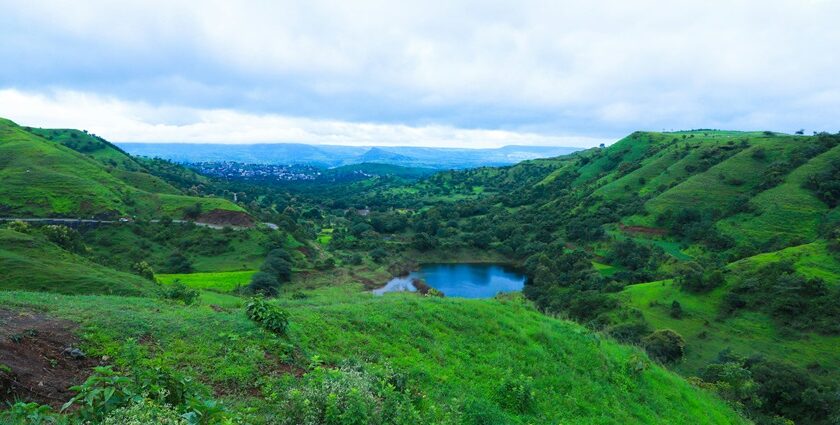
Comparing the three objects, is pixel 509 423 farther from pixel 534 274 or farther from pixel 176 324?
pixel 534 274

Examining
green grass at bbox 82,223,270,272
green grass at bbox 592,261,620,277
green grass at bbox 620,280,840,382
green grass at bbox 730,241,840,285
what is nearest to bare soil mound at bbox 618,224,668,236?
green grass at bbox 592,261,620,277

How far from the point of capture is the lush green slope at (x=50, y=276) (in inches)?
845

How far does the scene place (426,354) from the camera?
45.9ft

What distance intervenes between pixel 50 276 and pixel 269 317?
18.5 meters

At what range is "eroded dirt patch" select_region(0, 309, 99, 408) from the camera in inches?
307

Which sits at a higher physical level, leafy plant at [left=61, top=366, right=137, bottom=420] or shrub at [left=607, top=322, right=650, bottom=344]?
leafy plant at [left=61, top=366, right=137, bottom=420]

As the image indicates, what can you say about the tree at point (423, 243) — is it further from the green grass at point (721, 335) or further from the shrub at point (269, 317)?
the shrub at point (269, 317)

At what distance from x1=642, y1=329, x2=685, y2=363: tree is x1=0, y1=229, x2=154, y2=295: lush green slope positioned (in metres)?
38.8

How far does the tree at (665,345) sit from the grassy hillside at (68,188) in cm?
7188

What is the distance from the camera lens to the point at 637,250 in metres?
72.1

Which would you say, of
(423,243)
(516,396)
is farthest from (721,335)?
(423,243)

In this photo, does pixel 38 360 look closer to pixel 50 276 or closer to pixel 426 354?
pixel 426 354

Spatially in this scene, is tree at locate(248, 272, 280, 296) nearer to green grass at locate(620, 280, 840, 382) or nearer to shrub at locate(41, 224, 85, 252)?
shrub at locate(41, 224, 85, 252)

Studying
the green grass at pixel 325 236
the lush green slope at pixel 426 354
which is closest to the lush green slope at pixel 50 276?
the lush green slope at pixel 426 354
